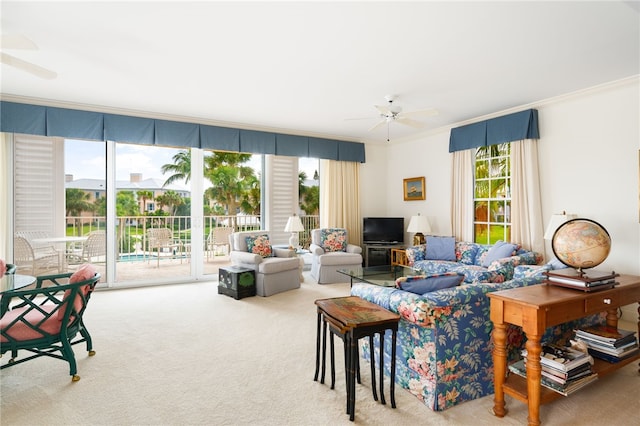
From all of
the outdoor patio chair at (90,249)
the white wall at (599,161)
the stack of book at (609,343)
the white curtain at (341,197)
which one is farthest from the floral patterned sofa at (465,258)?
the outdoor patio chair at (90,249)

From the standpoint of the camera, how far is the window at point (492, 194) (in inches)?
204

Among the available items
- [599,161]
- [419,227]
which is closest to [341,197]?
[419,227]

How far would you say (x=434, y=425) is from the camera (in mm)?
1969

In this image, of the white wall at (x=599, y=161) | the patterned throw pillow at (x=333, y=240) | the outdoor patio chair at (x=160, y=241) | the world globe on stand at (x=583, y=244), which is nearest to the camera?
the world globe on stand at (x=583, y=244)

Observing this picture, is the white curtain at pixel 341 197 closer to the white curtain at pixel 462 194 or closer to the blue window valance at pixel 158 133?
the blue window valance at pixel 158 133

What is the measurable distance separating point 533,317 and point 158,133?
5403mm

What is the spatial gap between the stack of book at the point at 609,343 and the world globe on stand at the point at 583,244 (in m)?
0.65

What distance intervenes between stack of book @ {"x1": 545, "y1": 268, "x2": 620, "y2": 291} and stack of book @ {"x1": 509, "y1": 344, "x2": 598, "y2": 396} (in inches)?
17.0

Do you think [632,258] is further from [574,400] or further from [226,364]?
[226,364]

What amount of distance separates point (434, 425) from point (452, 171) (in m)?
4.63

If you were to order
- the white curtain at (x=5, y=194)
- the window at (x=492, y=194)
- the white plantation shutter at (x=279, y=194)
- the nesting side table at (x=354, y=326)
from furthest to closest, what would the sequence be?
the white plantation shutter at (x=279, y=194), the window at (x=492, y=194), the white curtain at (x=5, y=194), the nesting side table at (x=354, y=326)

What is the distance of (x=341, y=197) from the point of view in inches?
274

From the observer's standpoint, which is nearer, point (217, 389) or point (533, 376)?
point (533, 376)

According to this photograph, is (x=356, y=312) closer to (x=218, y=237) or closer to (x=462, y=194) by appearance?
(x=462, y=194)
